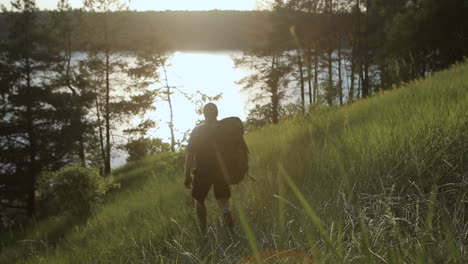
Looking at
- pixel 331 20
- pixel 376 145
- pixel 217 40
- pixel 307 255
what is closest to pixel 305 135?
pixel 376 145

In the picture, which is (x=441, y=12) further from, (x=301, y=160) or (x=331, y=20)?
(x=301, y=160)

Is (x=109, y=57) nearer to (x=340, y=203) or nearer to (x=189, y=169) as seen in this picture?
(x=189, y=169)

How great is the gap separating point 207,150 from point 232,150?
277 mm

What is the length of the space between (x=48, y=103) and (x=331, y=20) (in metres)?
22.6

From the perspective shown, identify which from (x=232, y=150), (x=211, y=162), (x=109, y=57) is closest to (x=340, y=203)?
(x=232, y=150)

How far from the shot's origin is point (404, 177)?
3215 millimetres

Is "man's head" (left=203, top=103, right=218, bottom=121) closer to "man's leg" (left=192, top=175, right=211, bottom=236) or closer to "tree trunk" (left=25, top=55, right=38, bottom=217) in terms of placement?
"man's leg" (left=192, top=175, right=211, bottom=236)

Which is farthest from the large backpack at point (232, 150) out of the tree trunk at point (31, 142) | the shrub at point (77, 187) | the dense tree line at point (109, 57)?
the tree trunk at point (31, 142)

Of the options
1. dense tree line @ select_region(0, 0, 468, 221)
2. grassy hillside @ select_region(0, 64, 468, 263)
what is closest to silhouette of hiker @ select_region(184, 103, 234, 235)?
grassy hillside @ select_region(0, 64, 468, 263)

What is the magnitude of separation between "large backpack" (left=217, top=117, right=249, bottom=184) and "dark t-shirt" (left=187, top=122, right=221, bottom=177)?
57 millimetres

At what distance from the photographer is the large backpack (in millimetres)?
3887

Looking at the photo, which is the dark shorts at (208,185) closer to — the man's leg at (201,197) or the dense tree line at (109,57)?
the man's leg at (201,197)

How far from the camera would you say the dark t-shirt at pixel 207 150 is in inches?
153

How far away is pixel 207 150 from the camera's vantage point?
12.8 ft
